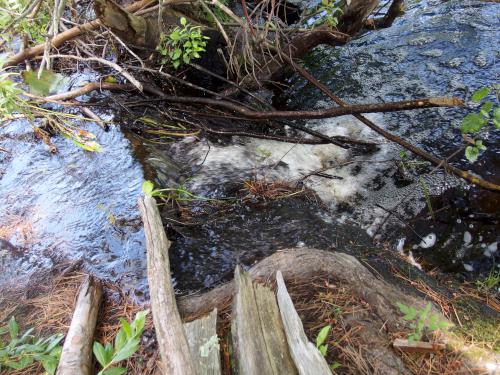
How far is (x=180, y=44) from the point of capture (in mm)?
3791

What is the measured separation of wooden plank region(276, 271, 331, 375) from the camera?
1590 mm

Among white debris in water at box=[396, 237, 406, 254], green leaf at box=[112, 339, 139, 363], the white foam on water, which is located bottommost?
white debris in water at box=[396, 237, 406, 254]

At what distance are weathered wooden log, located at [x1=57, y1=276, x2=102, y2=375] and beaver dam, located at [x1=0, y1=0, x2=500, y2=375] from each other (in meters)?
0.01

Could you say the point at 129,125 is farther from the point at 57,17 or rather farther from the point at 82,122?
the point at 57,17

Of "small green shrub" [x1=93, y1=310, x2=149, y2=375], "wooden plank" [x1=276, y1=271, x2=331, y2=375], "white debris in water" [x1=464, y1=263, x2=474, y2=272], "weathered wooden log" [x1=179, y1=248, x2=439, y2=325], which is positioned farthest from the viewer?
"white debris in water" [x1=464, y1=263, x2=474, y2=272]

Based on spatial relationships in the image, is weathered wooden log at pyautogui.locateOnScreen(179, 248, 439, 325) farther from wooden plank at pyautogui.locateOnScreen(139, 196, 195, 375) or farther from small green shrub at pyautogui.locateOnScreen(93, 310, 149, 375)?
small green shrub at pyautogui.locateOnScreen(93, 310, 149, 375)

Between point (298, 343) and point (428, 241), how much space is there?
183 cm

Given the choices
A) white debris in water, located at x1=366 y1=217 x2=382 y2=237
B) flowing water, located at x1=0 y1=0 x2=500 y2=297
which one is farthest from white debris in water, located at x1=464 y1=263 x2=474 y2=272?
white debris in water, located at x1=366 y1=217 x2=382 y2=237

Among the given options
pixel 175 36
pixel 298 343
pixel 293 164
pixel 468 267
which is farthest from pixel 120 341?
pixel 175 36

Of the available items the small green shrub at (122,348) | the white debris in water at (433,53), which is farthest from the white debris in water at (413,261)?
the white debris in water at (433,53)

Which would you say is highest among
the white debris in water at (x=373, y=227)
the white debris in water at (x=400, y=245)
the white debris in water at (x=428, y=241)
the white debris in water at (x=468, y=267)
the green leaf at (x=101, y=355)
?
the green leaf at (x=101, y=355)

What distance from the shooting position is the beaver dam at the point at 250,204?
6.07 feet

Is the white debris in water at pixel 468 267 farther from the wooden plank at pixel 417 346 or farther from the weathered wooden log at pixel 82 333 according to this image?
the weathered wooden log at pixel 82 333

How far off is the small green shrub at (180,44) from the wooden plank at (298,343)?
95.8 inches
